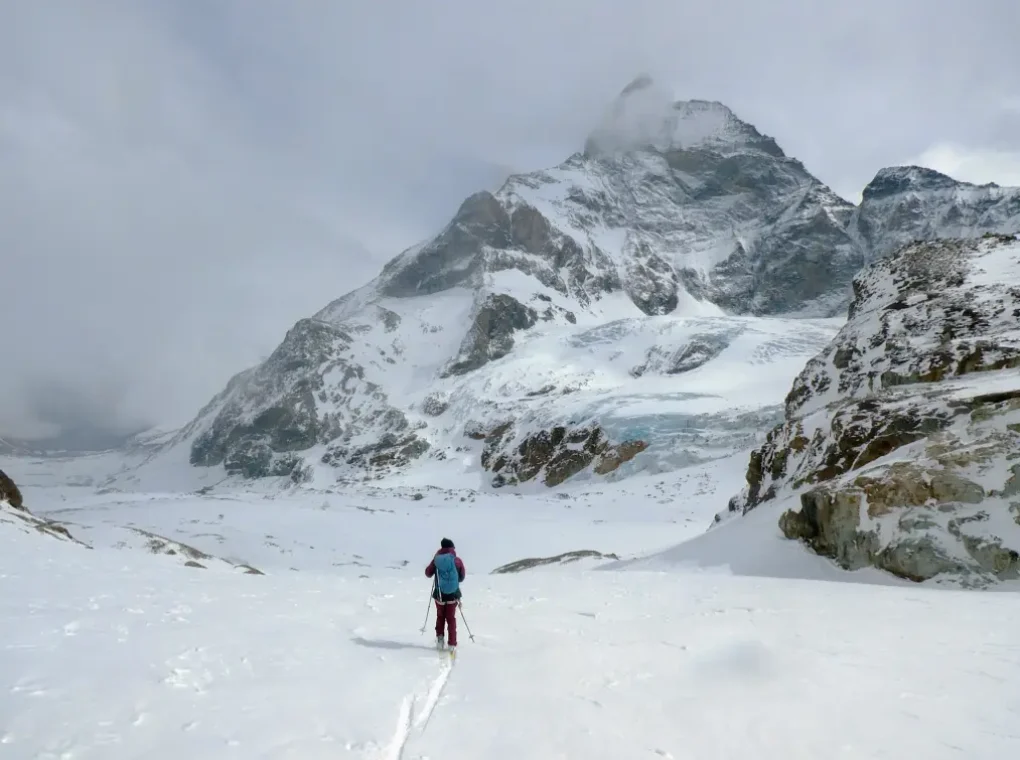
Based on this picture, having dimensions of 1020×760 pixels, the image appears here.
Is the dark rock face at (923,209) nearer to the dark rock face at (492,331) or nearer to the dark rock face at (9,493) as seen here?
the dark rock face at (492,331)

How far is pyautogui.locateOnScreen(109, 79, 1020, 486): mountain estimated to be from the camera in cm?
7675

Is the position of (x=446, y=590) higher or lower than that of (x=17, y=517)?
higher

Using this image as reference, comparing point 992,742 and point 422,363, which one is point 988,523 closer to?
point 992,742

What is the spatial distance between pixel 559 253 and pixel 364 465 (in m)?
97.0

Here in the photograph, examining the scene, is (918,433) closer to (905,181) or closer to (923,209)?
(923,209)

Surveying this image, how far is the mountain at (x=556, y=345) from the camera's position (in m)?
76.8

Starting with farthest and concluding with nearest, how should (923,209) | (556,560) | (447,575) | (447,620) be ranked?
(923,209) < (556,560) < (447,575) < (447,620)

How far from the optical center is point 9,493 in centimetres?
2134

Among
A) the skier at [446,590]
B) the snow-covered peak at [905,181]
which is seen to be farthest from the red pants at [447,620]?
the snow-covered peak at [905,181]

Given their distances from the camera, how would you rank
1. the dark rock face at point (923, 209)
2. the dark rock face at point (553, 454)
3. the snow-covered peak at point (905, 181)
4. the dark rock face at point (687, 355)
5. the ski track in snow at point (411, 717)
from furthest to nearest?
the snow-covered peak at point (905, 181) < the dark rock face at point (923, 209) < the dark rock face at point (687, 355) < the dark rock face at point (553, 454) < the ski track in snow at point (411, 717)

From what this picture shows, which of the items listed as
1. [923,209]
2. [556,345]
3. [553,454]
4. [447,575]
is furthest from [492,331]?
[923,209]

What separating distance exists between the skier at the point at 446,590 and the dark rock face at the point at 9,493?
1942 centimetres

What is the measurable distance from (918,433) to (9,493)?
29.8 m

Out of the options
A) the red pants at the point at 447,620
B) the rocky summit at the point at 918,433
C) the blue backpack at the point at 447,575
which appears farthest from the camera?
the rocky summit at the point at 918,433
